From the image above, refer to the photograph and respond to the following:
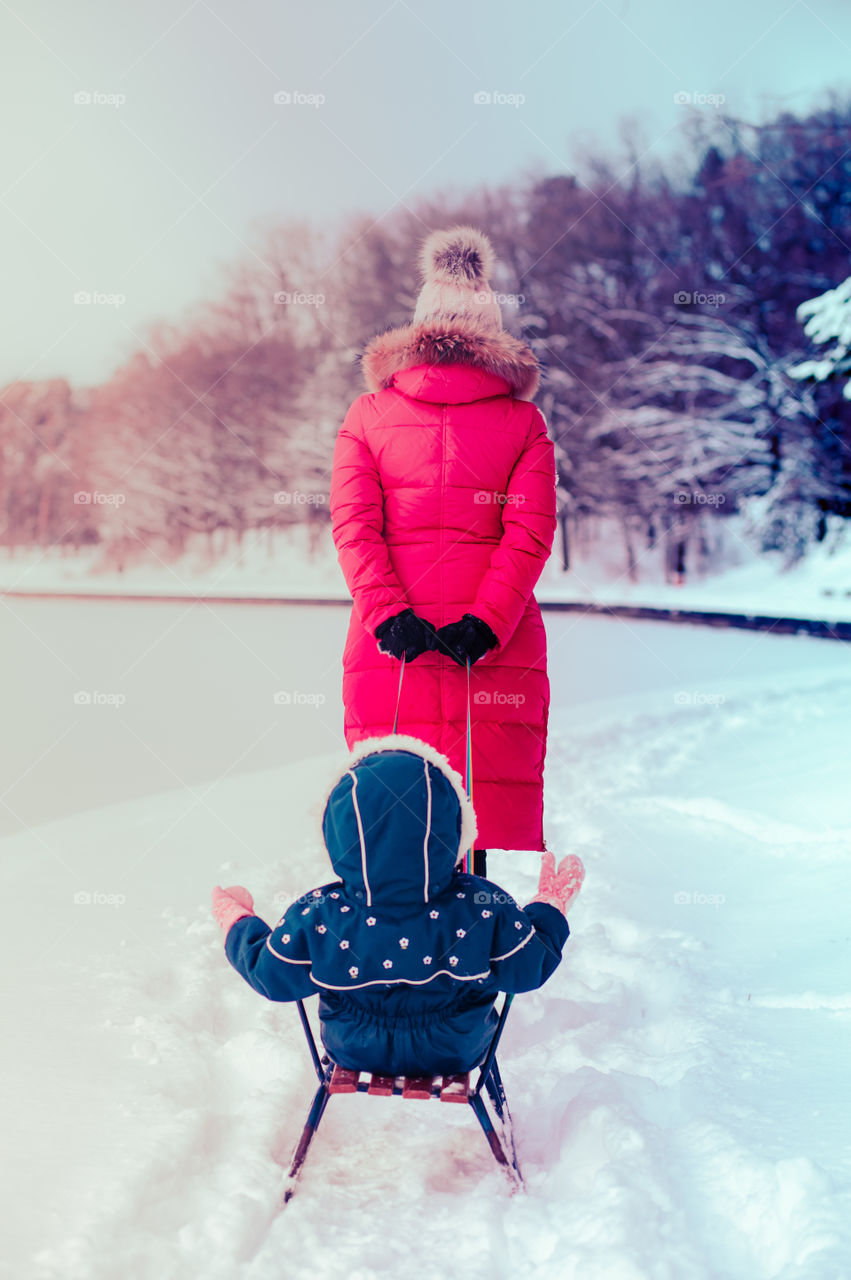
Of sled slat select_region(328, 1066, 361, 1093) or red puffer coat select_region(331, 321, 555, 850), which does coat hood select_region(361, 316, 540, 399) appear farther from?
sled slat select_region(328, 1066, 361, 1093)

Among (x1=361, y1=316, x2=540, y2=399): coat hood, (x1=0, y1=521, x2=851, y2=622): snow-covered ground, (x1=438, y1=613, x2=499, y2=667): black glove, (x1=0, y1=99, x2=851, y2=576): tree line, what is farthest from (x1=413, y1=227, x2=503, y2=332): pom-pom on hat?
(x1=0, y1=99, x2=851, y2=576): tree line

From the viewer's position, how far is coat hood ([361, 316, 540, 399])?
2531 millimetres

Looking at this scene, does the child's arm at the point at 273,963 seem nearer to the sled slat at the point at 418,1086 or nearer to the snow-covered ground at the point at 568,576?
the sled slat at the point at 418,1086

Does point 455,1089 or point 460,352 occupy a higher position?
point 460,352

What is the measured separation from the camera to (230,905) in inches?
72.7

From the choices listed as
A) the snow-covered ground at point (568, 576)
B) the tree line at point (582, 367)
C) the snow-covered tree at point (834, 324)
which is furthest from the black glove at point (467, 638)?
the tree line at point (582, 367)

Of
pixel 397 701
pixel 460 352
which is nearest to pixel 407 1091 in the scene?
pixel 397 701

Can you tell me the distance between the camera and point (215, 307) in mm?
24453

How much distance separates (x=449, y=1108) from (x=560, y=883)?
0.56 m

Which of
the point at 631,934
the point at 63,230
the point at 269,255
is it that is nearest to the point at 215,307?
the point at 269,255

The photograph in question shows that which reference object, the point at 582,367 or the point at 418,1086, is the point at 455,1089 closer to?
the point at 418,1086

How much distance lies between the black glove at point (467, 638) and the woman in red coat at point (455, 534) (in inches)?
2.4

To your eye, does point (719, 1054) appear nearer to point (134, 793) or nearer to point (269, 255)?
point (134, 793)

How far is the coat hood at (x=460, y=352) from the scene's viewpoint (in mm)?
2531
